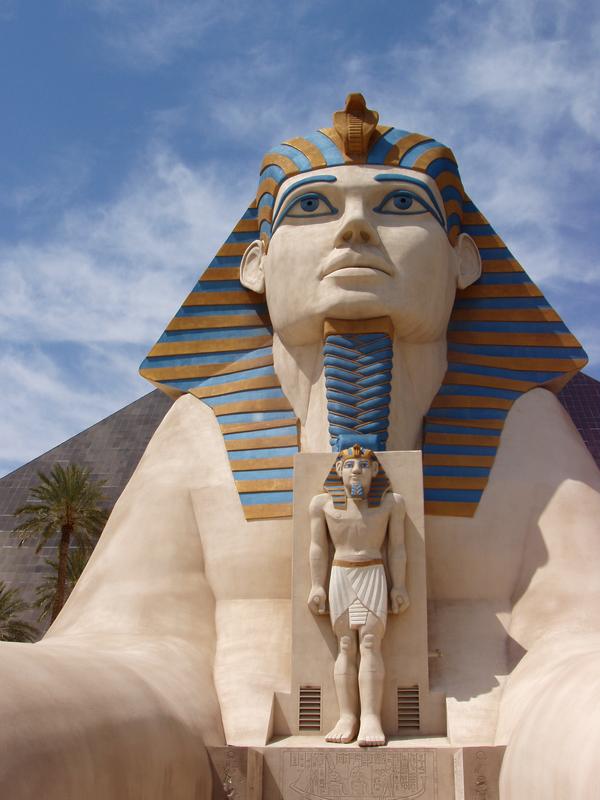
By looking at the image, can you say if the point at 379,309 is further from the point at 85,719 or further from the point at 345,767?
the point at 85,719

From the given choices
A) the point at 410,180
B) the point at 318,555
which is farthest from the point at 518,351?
the point at 318,555

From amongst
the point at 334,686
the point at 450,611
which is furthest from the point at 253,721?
the point at 450,611

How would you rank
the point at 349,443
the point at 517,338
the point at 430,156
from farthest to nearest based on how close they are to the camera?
1. the point at 517,338
2. the point at 430,156
3. the point at 349,443

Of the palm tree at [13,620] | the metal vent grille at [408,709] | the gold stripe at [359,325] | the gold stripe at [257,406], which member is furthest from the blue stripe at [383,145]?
the palm tree at [13,620]

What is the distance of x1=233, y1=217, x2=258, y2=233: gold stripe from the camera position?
10359 millimetres

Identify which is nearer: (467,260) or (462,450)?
(462,450)

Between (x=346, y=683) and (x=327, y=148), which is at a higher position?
(x=327, y=148)

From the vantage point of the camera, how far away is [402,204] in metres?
9.10

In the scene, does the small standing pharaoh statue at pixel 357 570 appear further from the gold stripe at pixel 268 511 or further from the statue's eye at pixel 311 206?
the statue's eye at pixel 311 206

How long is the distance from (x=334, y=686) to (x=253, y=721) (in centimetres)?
63

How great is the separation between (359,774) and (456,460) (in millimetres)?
2854

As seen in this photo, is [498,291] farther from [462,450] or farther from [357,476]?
[357,476]

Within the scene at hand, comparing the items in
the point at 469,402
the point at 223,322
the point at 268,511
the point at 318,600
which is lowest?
the point at 318,600

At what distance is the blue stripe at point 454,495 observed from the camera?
8.60 metres
